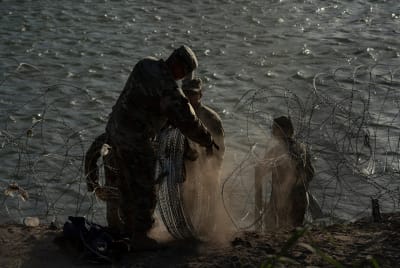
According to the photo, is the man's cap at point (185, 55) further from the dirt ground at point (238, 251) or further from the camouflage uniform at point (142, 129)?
the dirt ground at point (238, 251)

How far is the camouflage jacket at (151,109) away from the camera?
7.71 m

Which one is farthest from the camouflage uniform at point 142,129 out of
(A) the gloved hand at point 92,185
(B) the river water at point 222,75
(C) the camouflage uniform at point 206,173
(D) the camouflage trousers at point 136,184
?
(B) the river water at point 222,75

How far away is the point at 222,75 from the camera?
17234 mm

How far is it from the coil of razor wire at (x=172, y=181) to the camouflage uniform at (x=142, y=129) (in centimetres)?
15

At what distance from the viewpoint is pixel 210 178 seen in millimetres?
8781

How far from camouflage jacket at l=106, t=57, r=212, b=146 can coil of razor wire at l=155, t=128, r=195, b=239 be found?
25 cm

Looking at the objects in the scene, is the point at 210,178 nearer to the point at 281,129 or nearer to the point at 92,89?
the point at 281,129

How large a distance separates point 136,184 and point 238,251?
114 cm

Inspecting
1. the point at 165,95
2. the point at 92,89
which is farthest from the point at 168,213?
the point at 92,89

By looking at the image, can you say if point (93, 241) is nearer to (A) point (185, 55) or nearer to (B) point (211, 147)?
(B) point (211, 147)

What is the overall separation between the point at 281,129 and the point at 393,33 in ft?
39.1

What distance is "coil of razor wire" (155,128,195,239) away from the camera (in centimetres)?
829

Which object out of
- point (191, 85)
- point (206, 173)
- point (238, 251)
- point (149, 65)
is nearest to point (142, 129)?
point (149, 65)

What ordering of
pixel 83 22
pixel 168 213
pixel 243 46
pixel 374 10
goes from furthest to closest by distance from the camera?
pixel 374 10, pixel 83 22, pixel 243 46, pixel 168 213
